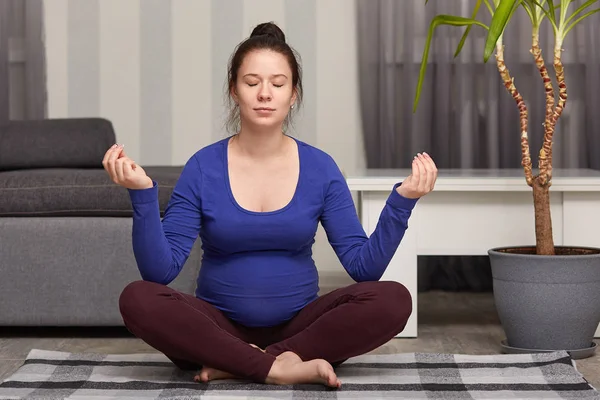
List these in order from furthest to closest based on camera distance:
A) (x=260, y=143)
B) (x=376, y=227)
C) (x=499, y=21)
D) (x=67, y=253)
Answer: (x=67, y=253) → (x=499, y=21) → (x=260, y=143) → (x=376, y=227)

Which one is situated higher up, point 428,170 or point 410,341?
point 428,170

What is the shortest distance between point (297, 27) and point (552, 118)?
157cm

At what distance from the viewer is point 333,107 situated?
3.69 m

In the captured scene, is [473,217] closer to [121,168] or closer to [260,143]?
Answer: [260,143]

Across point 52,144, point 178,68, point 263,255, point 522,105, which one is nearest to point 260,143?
point 263,255

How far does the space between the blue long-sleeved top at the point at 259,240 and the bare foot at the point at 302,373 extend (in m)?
0.14

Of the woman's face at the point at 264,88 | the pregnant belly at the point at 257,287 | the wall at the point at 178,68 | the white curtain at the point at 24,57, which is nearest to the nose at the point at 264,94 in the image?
the woman's face at the point at 264,88

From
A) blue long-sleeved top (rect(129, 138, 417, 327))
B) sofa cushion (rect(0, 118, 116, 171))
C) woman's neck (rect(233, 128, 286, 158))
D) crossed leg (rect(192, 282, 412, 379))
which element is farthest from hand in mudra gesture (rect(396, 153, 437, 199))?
sofa cushion (rect(0, 118, 116, 171))

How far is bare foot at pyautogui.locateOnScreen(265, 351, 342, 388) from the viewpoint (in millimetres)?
1776

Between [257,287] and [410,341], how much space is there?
73 centimetres

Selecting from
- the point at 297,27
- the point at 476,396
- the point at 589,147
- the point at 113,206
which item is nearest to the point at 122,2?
the point at 297,27

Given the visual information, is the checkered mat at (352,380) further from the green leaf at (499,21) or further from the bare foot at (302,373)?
the green leaf at (499,21)

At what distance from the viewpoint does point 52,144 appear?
289 cm

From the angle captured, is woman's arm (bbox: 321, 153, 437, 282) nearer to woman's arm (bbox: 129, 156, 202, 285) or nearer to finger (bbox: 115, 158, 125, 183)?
woman's arm (bbox: 129, 156, 202, 285)
